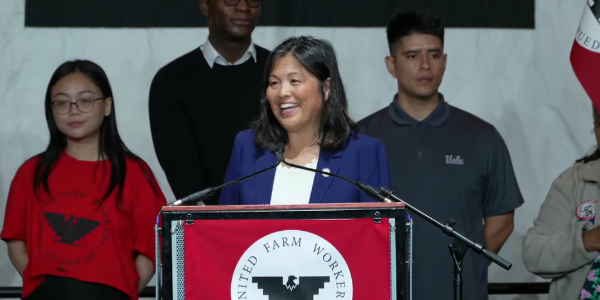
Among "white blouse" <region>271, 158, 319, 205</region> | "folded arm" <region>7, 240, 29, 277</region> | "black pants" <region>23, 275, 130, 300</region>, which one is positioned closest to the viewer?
"white blouse" <region>271, 158, 319, 205</region>

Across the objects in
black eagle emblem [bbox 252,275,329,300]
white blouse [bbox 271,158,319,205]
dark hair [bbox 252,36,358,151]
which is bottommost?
black eagle emblem [bbox 252,275,329,300]

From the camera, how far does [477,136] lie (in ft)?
14.4

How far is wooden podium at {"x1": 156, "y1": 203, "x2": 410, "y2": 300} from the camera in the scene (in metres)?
2.64

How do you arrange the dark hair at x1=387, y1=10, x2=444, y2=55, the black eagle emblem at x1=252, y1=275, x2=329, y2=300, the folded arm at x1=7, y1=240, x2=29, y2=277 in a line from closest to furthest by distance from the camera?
the black eagle emblem at x1=252, y1=275, x2=329, y2=300 < the folded arm at x1=7, y1=240, x2=29, y2=277 < the dark hair at x1=387, y1=10, x2=444, y2=55

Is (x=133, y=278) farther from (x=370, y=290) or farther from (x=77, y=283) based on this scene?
(x=370, y=290)

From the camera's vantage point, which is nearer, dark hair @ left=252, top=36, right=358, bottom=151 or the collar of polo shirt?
dark hair @ left=252, top=36, right=358, bottom=151

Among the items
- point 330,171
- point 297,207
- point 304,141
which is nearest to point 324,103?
point 304,141

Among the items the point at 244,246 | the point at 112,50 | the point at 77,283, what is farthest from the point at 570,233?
the point at 112,50

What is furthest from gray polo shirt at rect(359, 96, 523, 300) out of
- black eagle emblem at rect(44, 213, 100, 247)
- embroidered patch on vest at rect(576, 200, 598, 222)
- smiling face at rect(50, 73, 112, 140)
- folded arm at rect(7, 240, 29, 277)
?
folded arm at rect(7, 240, 29, 277)

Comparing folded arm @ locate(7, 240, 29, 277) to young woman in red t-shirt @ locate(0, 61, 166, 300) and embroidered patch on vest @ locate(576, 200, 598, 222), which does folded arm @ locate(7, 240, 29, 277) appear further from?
embroidered patch on vest @ locate(576, 200, 598, 222)

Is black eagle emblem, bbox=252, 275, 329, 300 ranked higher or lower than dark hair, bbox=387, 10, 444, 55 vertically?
lower

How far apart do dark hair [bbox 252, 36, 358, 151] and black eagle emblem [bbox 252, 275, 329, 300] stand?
0.78m

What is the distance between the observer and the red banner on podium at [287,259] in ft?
8.66

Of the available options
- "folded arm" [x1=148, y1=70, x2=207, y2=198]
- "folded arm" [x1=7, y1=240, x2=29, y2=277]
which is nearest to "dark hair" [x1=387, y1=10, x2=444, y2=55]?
"folded arm" [x1=148, y1=70, x2=207, y2=198]
